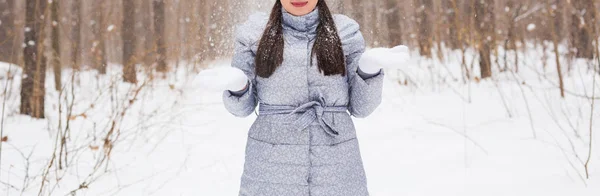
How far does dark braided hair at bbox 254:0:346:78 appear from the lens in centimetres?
148

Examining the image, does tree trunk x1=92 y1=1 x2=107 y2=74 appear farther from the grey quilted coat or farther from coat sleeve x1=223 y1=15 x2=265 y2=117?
the grey quilted coat

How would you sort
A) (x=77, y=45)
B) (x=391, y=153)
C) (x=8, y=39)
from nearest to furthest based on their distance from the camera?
1. (x=8, y=39)
2. (x=77, y=45)
3. (x=391, y=153)

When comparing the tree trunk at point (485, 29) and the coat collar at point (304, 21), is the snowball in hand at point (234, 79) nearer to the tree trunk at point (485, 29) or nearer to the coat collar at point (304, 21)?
the coat collar at point (304, 21)

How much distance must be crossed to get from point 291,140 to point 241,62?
291 millimetres

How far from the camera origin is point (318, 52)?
4.89 feet

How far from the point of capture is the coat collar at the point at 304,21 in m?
1.55

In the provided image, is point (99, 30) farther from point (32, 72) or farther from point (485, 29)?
point (485, 29)

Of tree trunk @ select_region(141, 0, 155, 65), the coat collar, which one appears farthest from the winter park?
tree trunk @ select_region(141, 0, 155, 65)

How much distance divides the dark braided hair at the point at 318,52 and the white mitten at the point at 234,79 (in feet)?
0.33

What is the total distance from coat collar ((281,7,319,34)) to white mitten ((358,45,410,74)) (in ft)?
0.74

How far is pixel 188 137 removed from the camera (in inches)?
172

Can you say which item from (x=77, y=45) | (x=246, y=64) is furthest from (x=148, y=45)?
(x=246, y=64)

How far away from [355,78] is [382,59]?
170 mm

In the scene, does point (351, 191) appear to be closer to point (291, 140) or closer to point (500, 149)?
point (291, 140)
